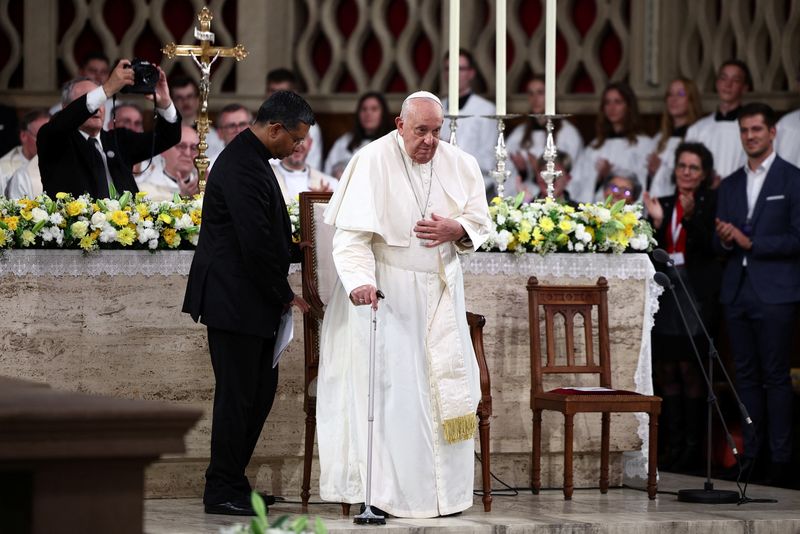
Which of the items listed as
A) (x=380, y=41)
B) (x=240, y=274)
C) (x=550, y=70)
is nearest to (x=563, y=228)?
(x=550, y=70)

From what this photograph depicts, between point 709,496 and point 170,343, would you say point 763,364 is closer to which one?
point 709,496

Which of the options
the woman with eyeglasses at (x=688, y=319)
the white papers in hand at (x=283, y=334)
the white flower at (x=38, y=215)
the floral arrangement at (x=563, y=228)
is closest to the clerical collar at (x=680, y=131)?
the woman with eyeglasses at (x=688, y=319)

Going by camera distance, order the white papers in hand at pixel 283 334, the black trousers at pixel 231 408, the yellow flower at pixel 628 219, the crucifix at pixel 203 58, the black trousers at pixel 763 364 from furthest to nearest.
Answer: the black trousers at pixel 763 364 → the yellow flower at pixel 628 219 → the crucifix at pixel 203 58 → the white papers in hand at pixel 283 334 → the black trousers at pixel 231 408

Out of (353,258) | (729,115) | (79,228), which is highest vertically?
(729,115)

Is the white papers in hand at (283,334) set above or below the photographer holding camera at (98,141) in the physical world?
below

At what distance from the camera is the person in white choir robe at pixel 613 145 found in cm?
885

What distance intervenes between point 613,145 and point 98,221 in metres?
4.13

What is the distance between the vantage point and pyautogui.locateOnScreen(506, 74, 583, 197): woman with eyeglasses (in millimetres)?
9055

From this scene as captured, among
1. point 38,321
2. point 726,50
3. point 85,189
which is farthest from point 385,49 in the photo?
point 38,321

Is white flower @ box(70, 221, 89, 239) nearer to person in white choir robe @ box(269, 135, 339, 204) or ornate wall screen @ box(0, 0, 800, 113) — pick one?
person in white choir robe @ box(269, 135, 339, 204)

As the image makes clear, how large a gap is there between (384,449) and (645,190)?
154 inches

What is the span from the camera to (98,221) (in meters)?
5.85

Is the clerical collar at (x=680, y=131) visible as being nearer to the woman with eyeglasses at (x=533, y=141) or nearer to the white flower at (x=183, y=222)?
the woman with eyeglasses at (x=533, y=141)

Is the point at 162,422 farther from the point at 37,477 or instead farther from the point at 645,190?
the point at 645,190
